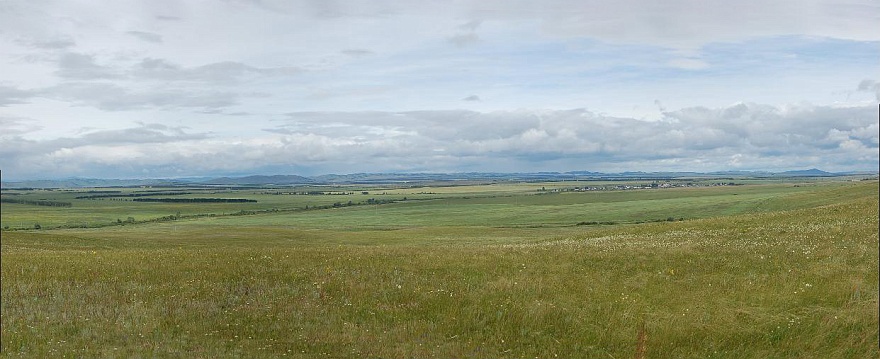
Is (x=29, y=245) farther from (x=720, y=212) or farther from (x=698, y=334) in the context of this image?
(x=720, y=212)

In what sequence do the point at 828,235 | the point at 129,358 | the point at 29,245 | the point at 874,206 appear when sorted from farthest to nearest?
the point at 29,245, the point at 874,206, the point at 828,235, the point at 129,358

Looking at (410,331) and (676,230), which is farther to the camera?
(676,230)

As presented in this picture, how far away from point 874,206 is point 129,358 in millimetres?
39748

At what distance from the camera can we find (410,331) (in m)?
15.5

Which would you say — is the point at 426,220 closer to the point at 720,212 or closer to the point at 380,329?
the point at 720,212

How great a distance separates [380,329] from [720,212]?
111007mm

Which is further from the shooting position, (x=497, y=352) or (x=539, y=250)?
(x=539, y=250)

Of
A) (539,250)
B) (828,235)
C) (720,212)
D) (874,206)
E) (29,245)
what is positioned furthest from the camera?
(720,212)

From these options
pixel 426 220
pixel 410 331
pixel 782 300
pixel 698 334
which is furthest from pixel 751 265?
pixel 426 220

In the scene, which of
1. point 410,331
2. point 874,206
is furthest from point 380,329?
point 874,206

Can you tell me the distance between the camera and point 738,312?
632 inches

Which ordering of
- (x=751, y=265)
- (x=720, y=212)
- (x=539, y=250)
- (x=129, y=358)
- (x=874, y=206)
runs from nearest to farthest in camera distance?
(x=129, y=358) → (x=751, y=265) → (x=539, y=250) → (x=874, y=206) → (x=720, y=212)

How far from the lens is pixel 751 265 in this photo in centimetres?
2066

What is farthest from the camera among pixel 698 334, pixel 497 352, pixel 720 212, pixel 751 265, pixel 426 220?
pixel 426 220
